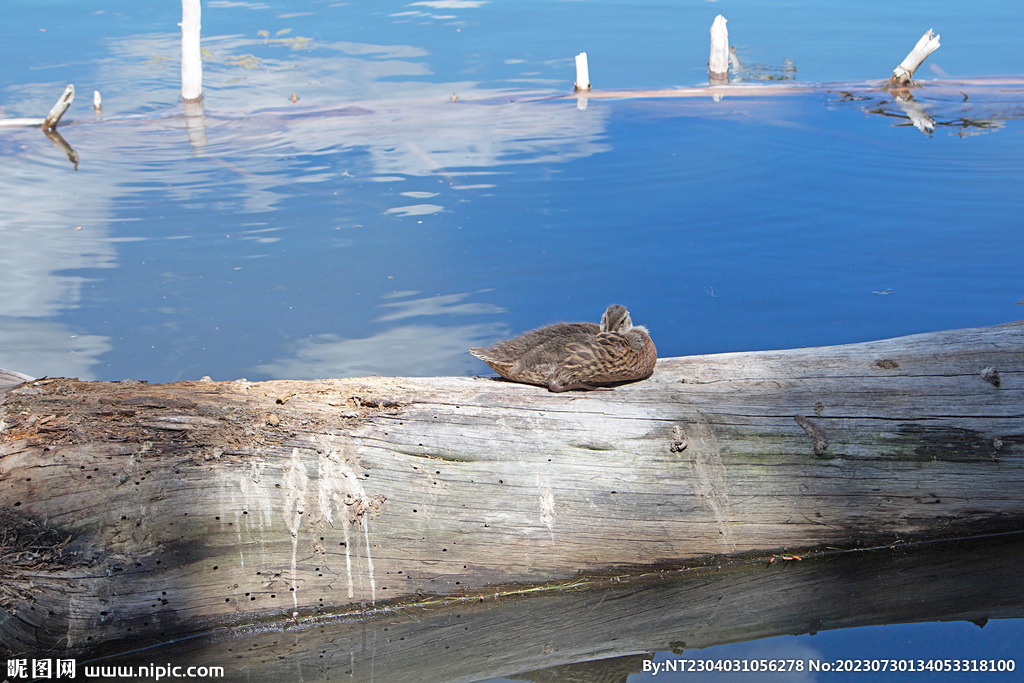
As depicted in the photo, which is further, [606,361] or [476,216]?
[476,216]

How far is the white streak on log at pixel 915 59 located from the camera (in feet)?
41.8

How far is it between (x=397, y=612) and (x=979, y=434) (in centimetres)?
284

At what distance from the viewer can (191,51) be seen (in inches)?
540

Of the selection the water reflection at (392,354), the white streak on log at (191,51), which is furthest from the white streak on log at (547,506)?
the white streak on log at (191,51)

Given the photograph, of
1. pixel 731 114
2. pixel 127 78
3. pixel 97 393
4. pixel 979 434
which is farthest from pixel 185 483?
pixel 127 78

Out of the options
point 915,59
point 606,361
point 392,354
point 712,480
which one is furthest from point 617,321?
point 915,59

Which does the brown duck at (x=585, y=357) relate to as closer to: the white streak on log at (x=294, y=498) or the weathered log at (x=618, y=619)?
the weathered log at (x=618, y=619)

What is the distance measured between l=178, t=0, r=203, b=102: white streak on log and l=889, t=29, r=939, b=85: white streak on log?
1204 cm

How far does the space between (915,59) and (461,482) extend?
42.8 ft

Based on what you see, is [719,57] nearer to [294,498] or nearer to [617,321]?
[617,321]

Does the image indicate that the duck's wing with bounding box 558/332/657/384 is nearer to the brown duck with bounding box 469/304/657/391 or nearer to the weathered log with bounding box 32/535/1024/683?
the brown duck with bounding box 469/304/657/391

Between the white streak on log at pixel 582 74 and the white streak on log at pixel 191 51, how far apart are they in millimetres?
6609

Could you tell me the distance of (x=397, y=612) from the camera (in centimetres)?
343

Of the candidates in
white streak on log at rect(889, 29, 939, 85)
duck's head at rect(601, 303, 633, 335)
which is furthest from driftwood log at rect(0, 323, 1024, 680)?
white streak on log at rect(889, 29, 939, 85)
